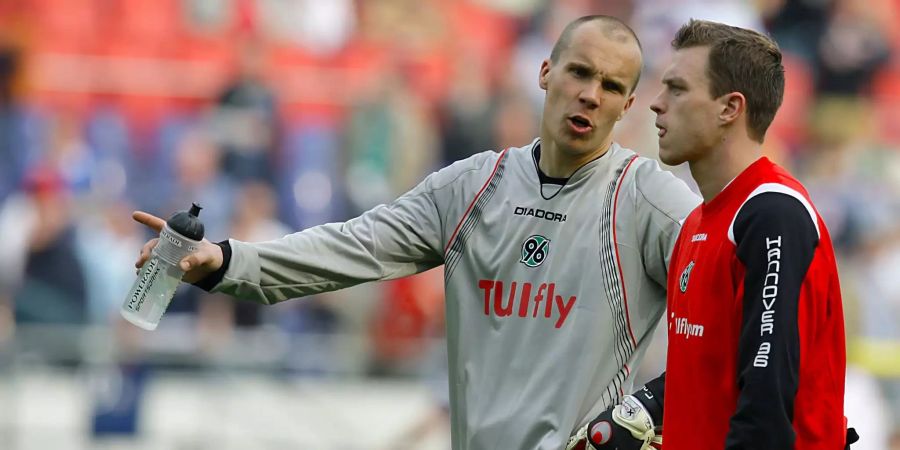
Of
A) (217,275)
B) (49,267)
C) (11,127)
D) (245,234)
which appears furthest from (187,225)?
(11,127)

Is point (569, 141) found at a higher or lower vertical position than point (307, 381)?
higher

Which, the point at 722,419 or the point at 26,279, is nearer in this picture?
the point at 722,419

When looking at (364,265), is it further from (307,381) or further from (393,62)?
(393,62)

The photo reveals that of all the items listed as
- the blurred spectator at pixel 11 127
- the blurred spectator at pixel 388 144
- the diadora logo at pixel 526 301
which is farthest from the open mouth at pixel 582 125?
the blurred spectator at pixel 11 127

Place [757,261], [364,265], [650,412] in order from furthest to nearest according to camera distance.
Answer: [364,265]
[650,412]
[757,261]

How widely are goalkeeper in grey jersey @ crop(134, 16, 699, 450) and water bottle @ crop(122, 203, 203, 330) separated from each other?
0.05 m

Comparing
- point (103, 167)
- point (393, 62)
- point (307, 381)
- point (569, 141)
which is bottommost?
point (307, 381)

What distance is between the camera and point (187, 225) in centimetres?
428

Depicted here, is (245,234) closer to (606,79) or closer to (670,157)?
(606,79)

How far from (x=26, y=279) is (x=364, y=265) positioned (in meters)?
5.98

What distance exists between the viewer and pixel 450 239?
4.64 metres

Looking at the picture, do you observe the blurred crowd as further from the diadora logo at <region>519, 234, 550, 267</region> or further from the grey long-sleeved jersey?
the diadora logo at <region>519, 234, 550, 267</region>

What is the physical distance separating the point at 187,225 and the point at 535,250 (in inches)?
43.9

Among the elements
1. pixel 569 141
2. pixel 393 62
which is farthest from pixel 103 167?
pixel 569 141
